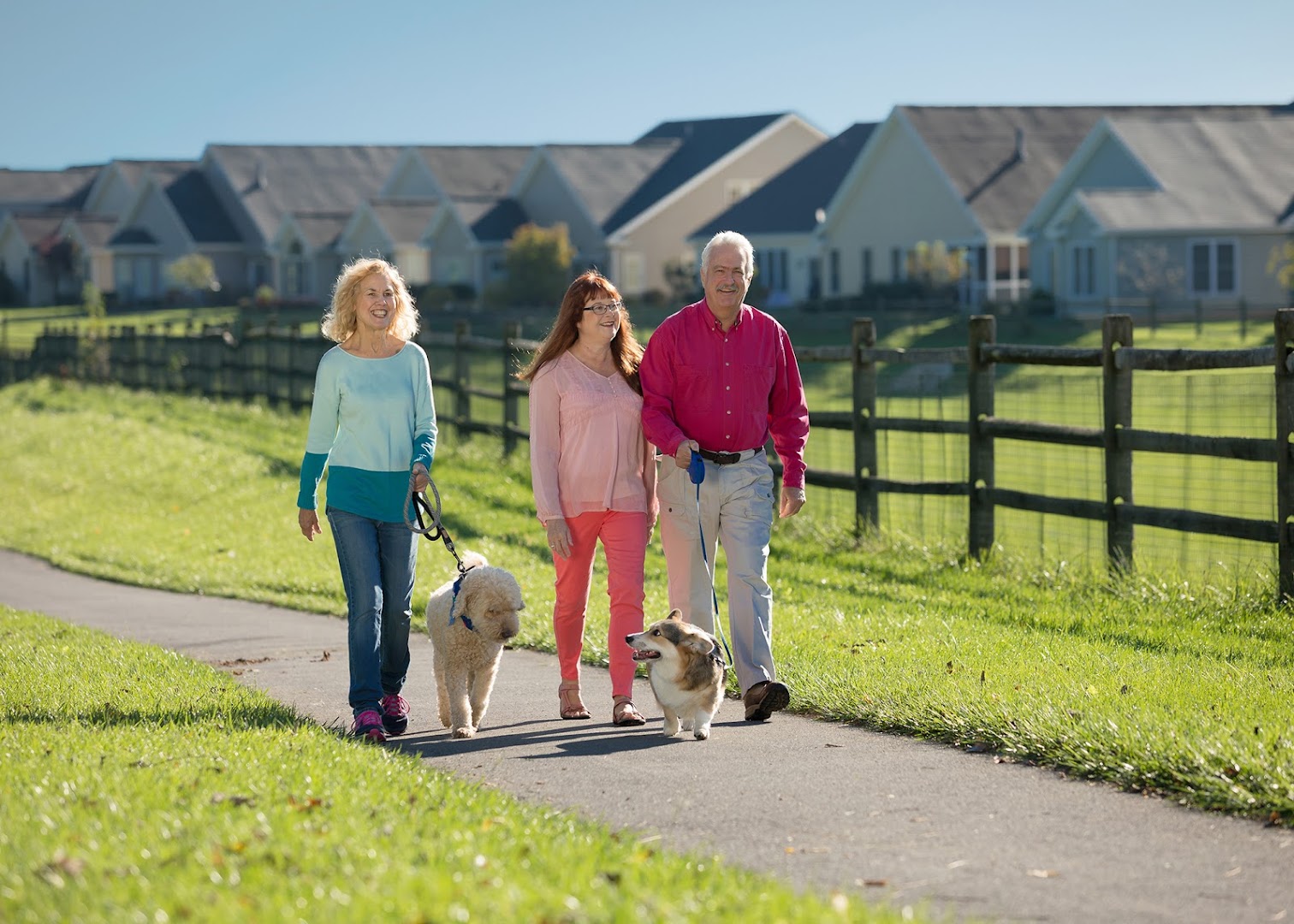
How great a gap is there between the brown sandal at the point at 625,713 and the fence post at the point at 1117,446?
15.0ft

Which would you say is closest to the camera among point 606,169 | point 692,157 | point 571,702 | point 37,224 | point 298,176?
point 571,702

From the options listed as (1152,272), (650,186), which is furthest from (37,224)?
(1152,272)

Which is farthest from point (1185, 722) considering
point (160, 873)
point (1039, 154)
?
point (1039, 154)

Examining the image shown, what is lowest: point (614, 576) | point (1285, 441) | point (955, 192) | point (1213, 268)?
point (614, 576)

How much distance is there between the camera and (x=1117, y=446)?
11492 millimetres

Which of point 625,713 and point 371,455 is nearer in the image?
point 371,455

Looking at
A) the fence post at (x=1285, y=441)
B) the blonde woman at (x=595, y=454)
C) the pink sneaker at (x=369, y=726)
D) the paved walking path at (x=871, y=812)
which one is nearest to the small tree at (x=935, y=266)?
the fence post at (x=1285, y=441)

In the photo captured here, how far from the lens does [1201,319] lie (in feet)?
142

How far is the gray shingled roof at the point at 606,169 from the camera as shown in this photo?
205ft

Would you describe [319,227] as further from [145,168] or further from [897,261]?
[897,261]

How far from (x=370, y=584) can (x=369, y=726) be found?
0.66 m

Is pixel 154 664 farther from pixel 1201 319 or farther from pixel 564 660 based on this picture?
pixel 1201 319

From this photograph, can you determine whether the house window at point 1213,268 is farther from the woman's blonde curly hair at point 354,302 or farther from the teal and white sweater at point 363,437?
the teal and white sweater at point 363,437

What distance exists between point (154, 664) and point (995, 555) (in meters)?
6.13
